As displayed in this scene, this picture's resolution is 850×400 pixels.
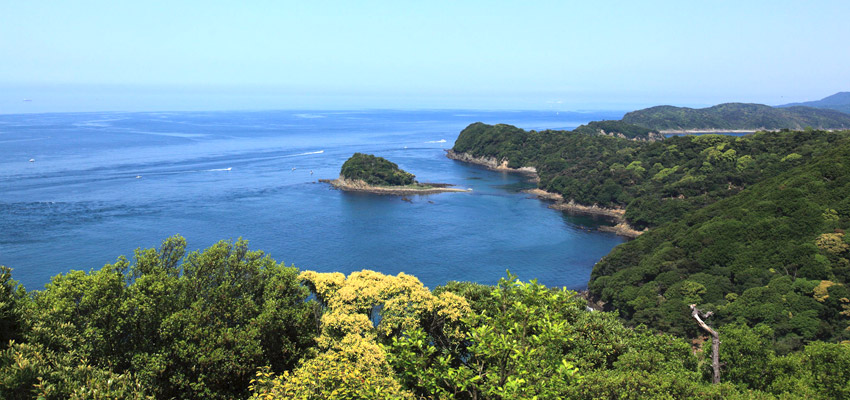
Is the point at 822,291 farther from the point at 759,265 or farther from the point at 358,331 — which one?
the point at 358,331

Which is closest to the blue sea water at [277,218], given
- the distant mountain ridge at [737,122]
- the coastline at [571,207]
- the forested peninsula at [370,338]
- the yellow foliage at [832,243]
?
the coastline at [571,207]

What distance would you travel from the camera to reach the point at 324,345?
14.2 m

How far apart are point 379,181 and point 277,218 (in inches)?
915

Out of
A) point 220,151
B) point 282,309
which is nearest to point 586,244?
point 282,309

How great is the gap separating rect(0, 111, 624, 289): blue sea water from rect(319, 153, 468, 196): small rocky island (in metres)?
3.25

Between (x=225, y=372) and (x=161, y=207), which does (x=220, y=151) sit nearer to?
(x=161, y=207)

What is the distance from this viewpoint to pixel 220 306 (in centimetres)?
1483

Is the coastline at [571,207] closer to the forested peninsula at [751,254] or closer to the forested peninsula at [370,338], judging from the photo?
the forested peninsula at [751,254]

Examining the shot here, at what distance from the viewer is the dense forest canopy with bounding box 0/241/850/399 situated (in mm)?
9836

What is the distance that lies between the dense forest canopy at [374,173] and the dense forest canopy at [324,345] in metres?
64.2

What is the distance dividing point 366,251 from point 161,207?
3023cm

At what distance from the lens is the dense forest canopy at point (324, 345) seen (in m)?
9.84

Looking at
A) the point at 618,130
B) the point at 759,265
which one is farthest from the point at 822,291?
the point at 618,130

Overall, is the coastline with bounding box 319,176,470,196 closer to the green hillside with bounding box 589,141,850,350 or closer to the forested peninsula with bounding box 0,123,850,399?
the green hillside with bounding box 589,141,850,350
